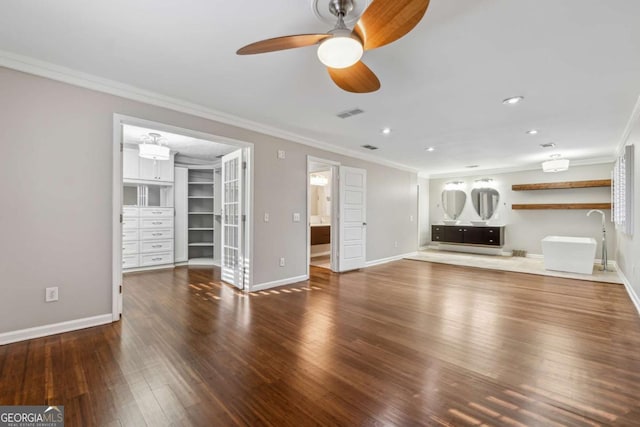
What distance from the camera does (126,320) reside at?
304cm

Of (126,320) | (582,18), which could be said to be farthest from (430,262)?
(126,320)

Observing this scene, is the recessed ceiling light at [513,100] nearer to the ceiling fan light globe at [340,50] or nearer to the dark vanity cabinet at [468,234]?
the ceiling fan light globe at [340,50]

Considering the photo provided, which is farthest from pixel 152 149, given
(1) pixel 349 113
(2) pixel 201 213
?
(1) pixel 349 113

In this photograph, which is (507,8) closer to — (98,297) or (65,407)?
(65,407)

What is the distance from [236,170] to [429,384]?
12.5 ft

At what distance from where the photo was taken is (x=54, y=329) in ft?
8.75

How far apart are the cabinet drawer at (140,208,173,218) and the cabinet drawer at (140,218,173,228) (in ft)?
0.21

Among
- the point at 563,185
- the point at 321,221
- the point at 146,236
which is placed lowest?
the point at 146,236

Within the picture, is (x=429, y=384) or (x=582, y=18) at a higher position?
(x=582, y=18)

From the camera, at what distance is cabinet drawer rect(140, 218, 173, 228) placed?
567 centimetres

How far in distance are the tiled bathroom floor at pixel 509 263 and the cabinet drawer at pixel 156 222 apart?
19.9ft

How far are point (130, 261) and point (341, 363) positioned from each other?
5157 millimetres

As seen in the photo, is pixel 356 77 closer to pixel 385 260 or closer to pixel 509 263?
pixel 385 260

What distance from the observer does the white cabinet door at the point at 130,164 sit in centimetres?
546
